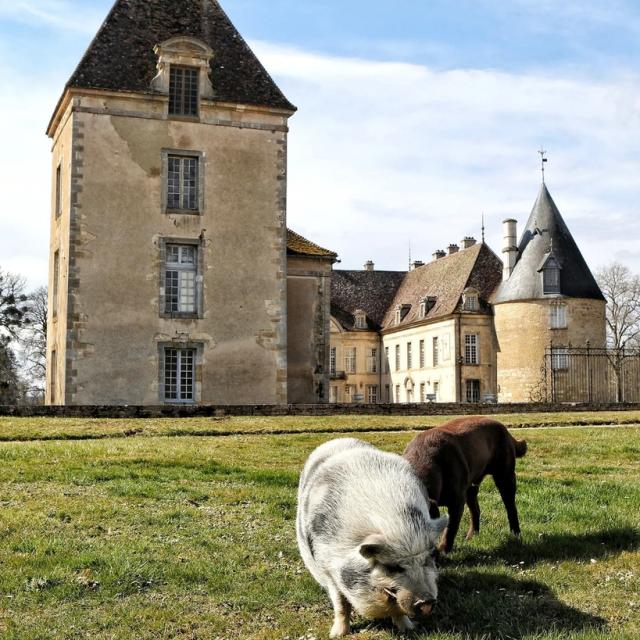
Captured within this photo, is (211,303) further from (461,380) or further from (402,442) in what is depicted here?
(461,380)

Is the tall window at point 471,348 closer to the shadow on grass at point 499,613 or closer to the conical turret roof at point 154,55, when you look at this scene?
the conical turret roof at point 154,55

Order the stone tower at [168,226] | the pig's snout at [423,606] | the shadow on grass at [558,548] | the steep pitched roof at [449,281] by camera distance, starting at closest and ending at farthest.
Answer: the pig's snout at [423,606], the shadow on grass at [558,548], the stone tower at [168,226], the steep pitched roof at [449,281]

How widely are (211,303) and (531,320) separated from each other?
77.3ft

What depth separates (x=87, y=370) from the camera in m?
26.4

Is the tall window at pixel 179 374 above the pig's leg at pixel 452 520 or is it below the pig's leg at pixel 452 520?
above

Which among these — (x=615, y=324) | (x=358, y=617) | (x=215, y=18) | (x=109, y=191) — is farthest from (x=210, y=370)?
(x=615, y=324)

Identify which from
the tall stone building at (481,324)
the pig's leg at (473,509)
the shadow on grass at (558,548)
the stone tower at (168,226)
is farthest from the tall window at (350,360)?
Result: the shadow on grass at (558,548)

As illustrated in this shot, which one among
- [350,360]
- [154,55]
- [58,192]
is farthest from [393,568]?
[350,360]

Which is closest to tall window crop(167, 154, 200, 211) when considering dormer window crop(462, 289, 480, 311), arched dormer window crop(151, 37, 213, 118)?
arched dormer window crop(151, 37, 213, 118)

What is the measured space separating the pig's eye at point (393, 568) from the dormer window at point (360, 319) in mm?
57658

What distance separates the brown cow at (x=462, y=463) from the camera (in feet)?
20.5

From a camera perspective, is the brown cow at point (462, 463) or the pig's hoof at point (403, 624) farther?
the brown cow at point (462, 463)

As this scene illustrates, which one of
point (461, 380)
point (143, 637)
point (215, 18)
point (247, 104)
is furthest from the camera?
point (461, 380)

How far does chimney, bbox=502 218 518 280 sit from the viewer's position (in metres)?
49.1
